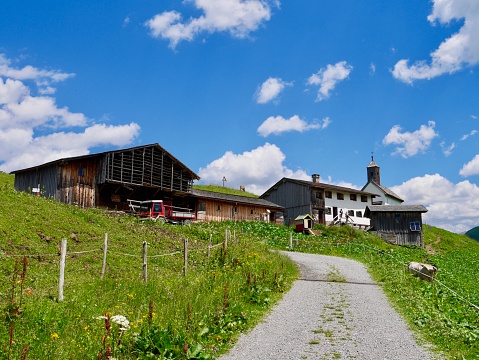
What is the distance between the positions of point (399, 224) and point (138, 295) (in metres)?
48.5

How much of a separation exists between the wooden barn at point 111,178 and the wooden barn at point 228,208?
3006 millimetres

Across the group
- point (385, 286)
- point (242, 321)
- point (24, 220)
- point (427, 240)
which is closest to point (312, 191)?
point (427, 240)

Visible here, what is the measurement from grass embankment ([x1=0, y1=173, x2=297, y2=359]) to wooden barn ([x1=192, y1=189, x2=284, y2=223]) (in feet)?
75.5

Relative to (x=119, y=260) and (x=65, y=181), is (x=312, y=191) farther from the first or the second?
(x=119, y=260)

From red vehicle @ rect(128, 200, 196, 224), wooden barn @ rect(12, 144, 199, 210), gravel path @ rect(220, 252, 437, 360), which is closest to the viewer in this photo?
gravel path @ rect(220, 252, 437, 360)

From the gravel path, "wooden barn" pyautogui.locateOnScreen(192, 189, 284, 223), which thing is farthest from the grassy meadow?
"wooden barn" pyautogui.locateOnScreen(192, 189, 284, 223)

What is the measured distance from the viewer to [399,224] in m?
54.9

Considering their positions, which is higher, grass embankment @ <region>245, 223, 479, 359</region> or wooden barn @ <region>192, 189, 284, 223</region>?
wooden barn @ <region>192, 189, 284, 223</region>

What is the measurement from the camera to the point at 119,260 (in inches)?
699

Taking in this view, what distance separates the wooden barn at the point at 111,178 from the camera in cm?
3722

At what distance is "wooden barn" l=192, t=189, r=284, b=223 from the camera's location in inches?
1892

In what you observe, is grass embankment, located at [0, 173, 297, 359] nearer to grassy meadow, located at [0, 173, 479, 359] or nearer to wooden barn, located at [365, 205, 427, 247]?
grassy meadow, located at [0, 173, 479, 359]

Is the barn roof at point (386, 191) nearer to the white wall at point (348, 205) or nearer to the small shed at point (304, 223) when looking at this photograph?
the white wall at point (348, 205)

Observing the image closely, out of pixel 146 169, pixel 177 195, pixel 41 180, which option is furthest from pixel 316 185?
pixel 41 180
